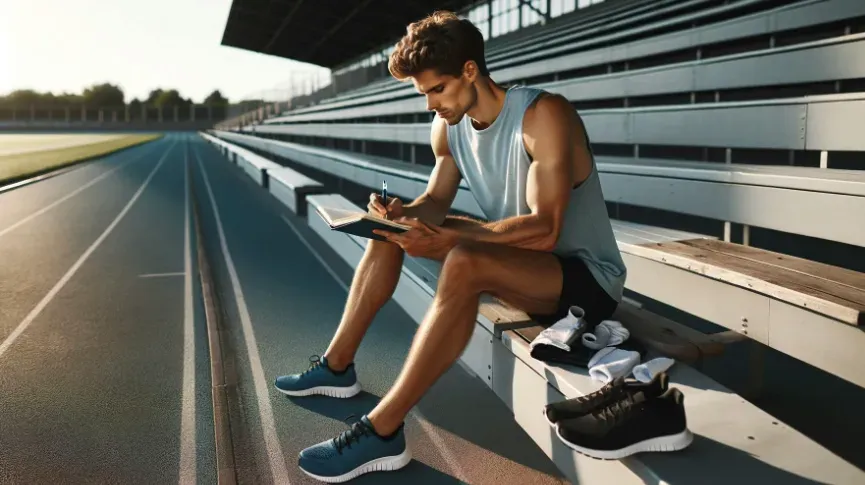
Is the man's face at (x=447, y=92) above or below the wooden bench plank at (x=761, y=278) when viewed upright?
above

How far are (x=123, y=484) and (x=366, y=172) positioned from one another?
6.84m

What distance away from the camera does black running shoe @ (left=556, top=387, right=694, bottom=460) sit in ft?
5.75

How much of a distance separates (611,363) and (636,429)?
38 cm

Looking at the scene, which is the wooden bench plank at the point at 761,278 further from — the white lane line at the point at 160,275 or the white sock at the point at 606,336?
the white lane line at the point at 160,275

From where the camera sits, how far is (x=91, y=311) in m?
4.62

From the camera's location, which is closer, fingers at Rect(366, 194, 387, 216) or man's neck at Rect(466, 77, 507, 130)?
man's neck at Rect(466, 77, 507, 130)

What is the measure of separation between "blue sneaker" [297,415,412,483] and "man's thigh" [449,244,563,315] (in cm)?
60

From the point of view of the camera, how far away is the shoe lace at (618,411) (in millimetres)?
1794

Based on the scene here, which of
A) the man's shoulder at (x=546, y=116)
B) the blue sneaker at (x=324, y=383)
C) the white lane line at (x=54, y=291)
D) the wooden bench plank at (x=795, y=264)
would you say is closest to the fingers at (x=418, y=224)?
Answer: the man's shoulder at (x=546, y=116)

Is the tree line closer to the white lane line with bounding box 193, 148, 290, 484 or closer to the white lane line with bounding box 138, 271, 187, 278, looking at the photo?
the white lane line with bounding box 138, 271, 187, 278

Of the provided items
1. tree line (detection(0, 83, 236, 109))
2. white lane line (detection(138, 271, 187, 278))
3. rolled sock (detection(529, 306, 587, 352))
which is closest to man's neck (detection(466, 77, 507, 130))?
rolled sock (detection(529, 306, 587, 352))

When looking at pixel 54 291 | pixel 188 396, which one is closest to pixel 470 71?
pixel 188 396

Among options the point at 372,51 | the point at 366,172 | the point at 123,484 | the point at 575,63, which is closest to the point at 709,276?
the point at 123,484

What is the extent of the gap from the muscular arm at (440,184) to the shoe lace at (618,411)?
126 centimetres
